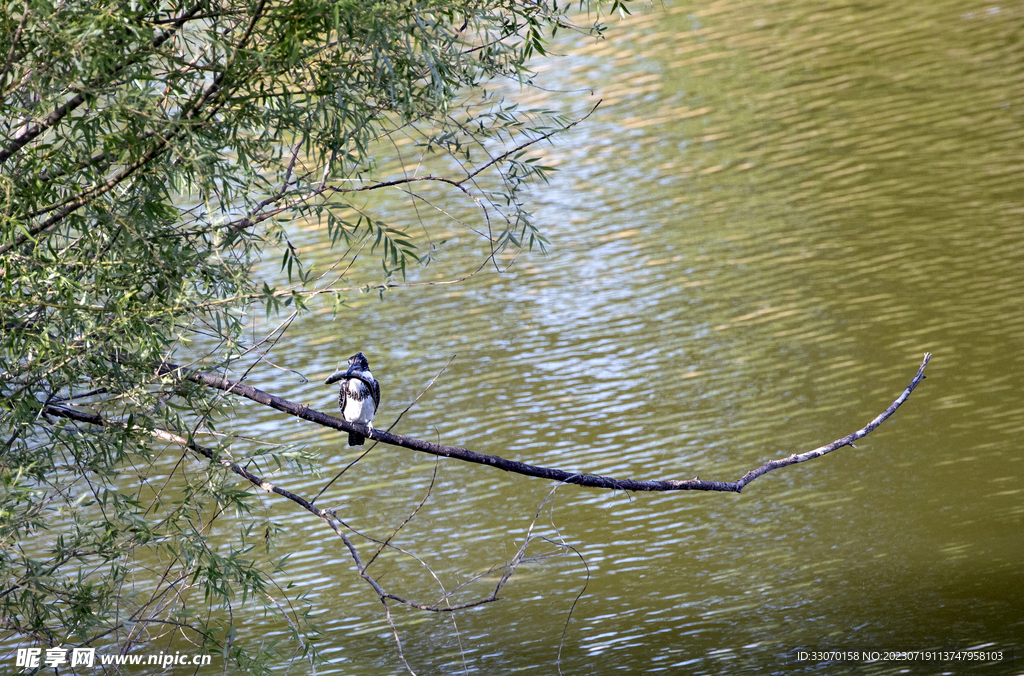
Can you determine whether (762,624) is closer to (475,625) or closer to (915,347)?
(475,625)

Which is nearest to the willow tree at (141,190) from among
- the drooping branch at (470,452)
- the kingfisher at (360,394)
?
the drooping branch at (470,452)

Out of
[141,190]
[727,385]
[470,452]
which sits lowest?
[470,452]

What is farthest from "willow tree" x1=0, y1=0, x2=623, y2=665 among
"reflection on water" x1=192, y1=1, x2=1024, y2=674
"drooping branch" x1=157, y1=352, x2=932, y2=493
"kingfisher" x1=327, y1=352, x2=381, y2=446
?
"reflection on water" x1=192, y1=1, x2=1024, y2=674

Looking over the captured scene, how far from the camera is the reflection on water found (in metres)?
7.93

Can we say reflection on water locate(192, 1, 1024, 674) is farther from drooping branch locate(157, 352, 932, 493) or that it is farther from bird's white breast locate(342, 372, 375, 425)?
bird's white breast locate(342, 372, 375, 425)

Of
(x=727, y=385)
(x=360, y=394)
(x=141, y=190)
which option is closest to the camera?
(x=141, y=190)

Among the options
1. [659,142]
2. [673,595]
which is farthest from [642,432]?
[659,142]

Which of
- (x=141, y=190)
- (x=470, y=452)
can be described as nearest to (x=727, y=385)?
(x=470, y=452)

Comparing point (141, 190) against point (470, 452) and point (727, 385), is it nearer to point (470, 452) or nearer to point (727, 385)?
point (470, 452)

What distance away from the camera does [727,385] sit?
34.4 feet

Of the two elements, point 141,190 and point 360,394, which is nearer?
point 141,190

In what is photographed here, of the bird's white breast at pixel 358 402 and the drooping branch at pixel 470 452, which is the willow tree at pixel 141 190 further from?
the bird's white breast at pixel 358 402

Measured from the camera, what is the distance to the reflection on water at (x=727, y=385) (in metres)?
7.93

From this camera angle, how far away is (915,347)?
1037 cm
